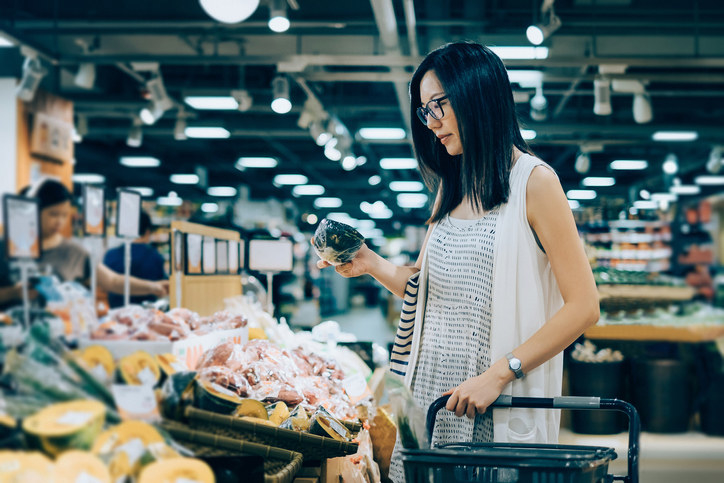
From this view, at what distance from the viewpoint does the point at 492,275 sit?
159cm

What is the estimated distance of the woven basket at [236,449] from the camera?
4.20 feet

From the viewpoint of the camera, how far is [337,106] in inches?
375

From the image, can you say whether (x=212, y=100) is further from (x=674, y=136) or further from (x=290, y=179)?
(x=290, y=179)

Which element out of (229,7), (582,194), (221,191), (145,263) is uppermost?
(221,191)

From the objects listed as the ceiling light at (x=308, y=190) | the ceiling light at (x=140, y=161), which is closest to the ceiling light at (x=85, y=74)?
the ceiling light at (x=140, y=161)

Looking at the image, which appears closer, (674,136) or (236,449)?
(236,449)

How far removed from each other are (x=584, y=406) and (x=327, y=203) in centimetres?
2312

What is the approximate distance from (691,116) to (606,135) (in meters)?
1.37

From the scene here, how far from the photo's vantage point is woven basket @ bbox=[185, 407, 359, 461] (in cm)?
138

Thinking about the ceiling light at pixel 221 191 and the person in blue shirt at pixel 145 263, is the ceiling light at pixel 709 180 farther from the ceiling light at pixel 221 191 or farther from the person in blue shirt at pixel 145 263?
the person in blue shirt at pixel 145 263

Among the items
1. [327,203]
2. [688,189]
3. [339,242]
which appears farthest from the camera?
[327,203]

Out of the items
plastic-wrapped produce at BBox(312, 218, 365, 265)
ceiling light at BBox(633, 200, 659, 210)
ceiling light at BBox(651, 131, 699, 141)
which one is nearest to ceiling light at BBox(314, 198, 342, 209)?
A: ceiling light at BBox(651, 131, 699, 141)

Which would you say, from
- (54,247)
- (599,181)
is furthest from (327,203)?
(54,247)

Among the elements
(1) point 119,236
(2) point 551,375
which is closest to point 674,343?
(2) point 551,375
